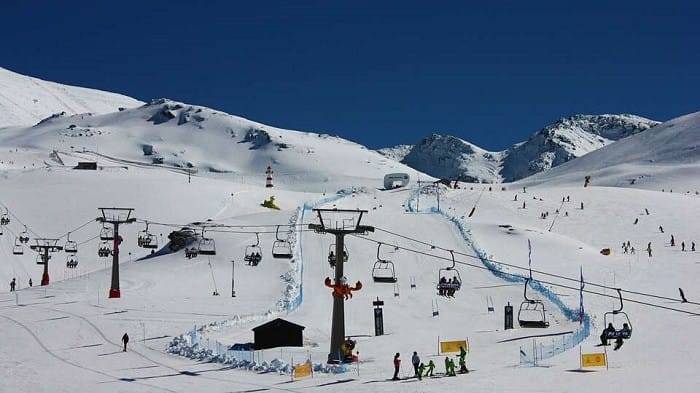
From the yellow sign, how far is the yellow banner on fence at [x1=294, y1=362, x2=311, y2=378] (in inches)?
375

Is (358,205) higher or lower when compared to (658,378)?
higher

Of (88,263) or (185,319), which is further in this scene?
(88,263)

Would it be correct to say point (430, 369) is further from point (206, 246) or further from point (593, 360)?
point (206, 246)

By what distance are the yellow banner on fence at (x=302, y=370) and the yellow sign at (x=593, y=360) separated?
31.3ft

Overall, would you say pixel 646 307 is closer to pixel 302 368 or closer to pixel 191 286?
pixel 302 368

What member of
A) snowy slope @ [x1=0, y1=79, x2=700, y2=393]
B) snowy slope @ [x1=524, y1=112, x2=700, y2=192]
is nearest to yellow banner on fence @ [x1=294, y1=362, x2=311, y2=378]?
snowy slope @ [x1=0, y1=79, x2=700, y2=393]

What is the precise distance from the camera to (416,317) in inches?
1902

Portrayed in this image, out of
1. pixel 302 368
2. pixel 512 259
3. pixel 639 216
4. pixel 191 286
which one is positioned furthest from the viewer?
pixel 639 216

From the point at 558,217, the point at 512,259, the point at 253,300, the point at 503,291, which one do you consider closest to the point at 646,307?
the point at 503,291

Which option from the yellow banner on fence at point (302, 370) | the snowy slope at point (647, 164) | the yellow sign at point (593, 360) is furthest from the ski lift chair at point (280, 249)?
the snowy slope at point (647, 164)

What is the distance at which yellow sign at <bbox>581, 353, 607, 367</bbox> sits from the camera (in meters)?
30.5

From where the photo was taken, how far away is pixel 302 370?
31125 millimetres

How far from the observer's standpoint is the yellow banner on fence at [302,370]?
30.9 m

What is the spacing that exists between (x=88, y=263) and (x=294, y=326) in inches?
1525
